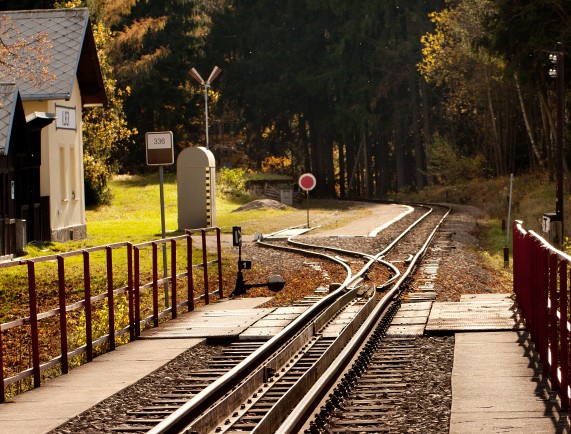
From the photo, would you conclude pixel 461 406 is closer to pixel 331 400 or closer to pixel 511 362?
pixel 331 400

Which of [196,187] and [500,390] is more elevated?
[196,187]

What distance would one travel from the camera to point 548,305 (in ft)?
36.3

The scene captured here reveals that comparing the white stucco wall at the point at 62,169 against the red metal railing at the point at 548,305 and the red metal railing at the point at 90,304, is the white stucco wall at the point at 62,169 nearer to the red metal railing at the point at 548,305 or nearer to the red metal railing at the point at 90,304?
the red metal railing at the point at 90,304

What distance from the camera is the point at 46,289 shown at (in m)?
22.3

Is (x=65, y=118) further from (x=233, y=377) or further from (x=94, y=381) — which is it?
(x=233, y=377)

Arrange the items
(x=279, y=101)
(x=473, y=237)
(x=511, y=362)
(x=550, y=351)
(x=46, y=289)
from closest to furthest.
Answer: (x=550, y=351)
(x=511, y=362)
(x=46, y=289)
(x=473, y=237)
(x=279, y=101)

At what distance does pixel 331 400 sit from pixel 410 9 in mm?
69821

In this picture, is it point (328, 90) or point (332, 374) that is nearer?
point (332, 374)

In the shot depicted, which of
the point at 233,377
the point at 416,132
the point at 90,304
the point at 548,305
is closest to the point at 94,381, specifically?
the point at 233,377

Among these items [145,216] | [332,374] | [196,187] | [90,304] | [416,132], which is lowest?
[145,216]

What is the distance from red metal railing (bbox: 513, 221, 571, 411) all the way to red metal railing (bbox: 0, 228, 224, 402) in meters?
4.63

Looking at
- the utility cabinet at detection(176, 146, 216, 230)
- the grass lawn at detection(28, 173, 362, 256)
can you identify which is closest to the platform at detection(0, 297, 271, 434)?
the grass lawn at detection(28, 173, 362, 256)

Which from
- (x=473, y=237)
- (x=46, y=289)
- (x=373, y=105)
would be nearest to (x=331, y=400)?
(x=46, y=289)

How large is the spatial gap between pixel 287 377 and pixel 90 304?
9.30ft
